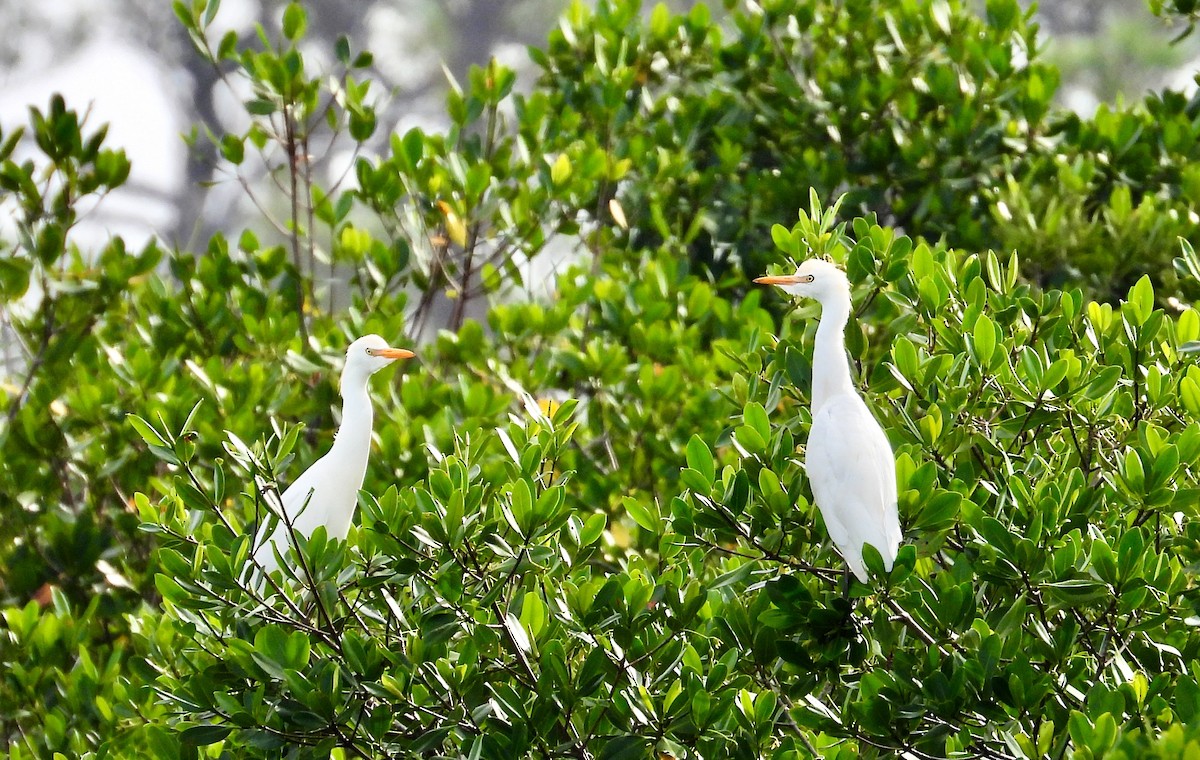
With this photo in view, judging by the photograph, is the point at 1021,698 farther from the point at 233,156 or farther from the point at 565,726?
the point at 233,156

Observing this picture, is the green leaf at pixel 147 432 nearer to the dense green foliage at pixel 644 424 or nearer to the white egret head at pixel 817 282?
the dense green foliage at pixel 644 424

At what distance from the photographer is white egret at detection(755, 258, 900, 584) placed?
213cm

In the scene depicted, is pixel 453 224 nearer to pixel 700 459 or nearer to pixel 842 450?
pixel 700 459

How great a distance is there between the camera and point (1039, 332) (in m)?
2.74

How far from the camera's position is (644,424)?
4.56 meters

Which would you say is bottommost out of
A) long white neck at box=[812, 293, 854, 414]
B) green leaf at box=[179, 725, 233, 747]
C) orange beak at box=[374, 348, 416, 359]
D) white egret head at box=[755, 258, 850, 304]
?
green leaf at box=[179, 725, 233, 747]

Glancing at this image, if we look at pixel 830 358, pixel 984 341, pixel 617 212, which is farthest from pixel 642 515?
pixel 617 212

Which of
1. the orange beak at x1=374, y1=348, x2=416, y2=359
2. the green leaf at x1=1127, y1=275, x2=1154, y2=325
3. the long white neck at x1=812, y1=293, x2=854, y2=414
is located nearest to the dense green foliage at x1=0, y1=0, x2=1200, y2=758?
the green leaf at x1=1127, y1=275, x2=1154, y2=325

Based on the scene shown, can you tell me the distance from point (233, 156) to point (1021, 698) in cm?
361

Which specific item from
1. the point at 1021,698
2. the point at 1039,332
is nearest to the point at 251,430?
the point at 1039,332

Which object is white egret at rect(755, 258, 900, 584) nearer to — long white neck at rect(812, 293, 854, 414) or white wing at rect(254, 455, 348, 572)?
long white neck at rect(812, 293, 854, 414)

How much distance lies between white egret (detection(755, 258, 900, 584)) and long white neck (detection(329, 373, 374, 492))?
3.57ft

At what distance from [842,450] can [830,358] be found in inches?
9.2

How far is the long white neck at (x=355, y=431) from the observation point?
3.00 meters
